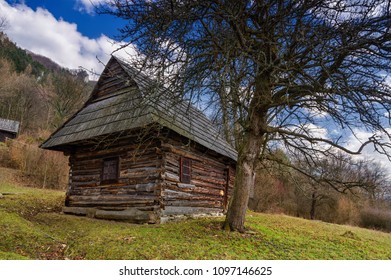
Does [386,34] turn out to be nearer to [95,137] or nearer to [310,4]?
[310,4]

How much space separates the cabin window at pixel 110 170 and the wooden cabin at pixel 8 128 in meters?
27.2

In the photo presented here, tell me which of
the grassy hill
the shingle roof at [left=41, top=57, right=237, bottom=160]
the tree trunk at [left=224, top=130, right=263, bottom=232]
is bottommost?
the grassy hill

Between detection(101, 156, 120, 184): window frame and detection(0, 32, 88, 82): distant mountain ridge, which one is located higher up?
detection(0, 32, 88, 82): distant mountain ridge

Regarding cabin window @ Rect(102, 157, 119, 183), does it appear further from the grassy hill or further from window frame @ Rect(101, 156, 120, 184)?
the grassy hill

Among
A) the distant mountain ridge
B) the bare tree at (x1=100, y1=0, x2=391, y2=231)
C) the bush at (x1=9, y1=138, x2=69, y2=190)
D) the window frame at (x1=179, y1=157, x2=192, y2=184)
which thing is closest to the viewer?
the bare tree at (x1=100, y1=0, x2=391, y2=231)

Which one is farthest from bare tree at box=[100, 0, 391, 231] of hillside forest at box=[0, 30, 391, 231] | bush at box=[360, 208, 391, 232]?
bush at box=[360, 208, 391, 232]

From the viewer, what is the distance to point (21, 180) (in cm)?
2120

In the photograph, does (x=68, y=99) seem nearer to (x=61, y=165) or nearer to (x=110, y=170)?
(x=61, y=165)

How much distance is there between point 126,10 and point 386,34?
15.6ft

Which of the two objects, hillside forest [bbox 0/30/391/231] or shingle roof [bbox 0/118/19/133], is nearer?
hillside forest [bbox 0/30/391/231]

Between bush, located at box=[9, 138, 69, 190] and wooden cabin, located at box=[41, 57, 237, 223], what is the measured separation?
11.9 metres

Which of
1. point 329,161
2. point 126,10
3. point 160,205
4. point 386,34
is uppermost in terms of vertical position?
point 126,10

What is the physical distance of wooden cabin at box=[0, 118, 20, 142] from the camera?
3111 cm

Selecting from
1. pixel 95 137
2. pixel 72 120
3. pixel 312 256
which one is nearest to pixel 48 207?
pixel 72 120
